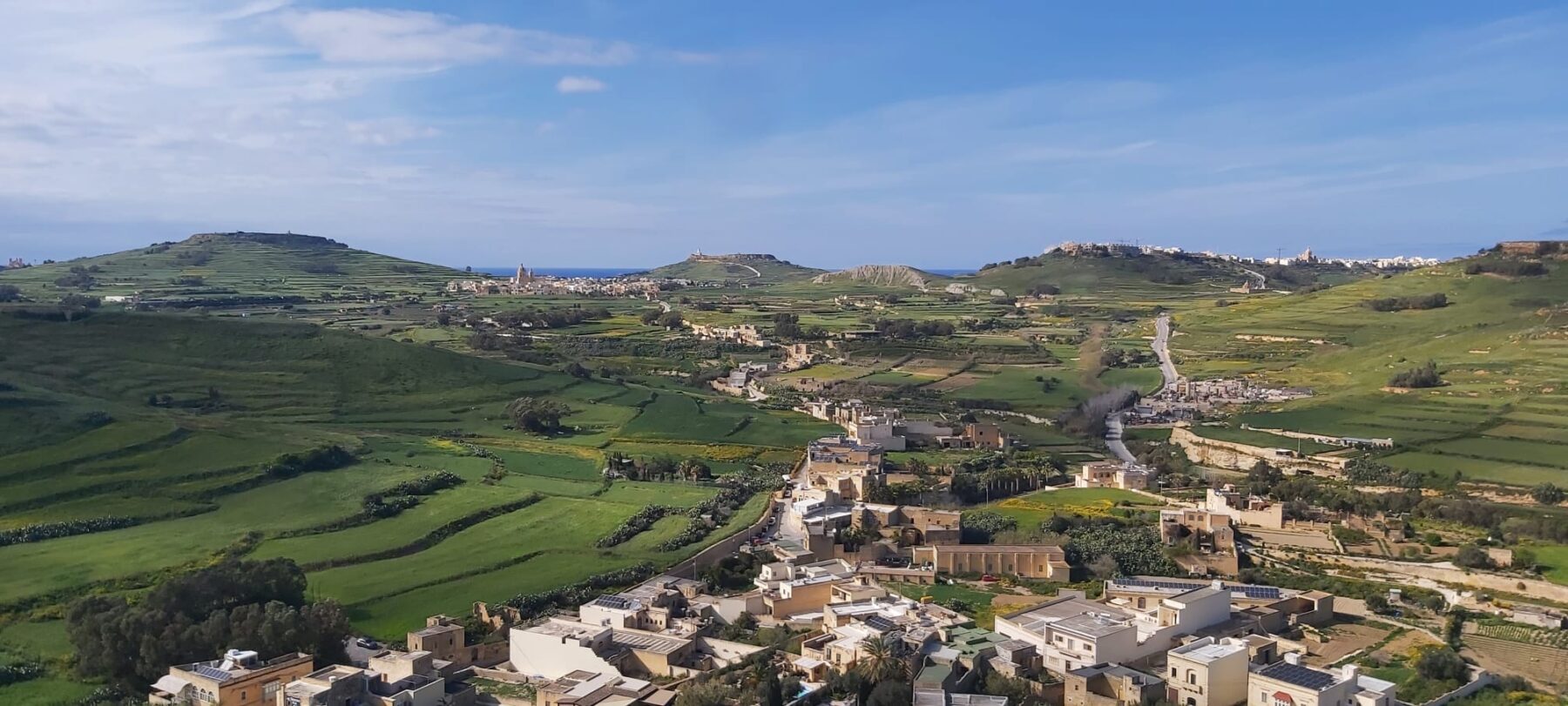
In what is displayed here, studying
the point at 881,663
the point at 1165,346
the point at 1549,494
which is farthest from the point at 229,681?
the point at 1165,346

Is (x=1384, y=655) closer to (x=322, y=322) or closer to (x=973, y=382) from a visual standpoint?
(x=973, y=382)

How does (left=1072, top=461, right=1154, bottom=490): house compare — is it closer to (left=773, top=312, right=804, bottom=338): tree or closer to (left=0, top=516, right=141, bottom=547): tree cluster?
(left=0, top=516, right=141, bottom=547): tree cluster

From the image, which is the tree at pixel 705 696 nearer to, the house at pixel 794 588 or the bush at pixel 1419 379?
the house at pixel 794 588

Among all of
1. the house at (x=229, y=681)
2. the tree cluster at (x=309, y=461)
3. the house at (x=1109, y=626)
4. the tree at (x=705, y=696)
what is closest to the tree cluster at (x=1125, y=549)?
the house at (x=1109, y=626)

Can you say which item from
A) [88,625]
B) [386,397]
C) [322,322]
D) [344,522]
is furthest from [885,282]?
[88,625]

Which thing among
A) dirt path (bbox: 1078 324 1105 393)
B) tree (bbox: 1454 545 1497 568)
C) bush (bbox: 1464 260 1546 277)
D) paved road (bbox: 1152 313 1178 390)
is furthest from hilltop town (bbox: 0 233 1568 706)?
bush (bbox: 1464 260 1546 277)

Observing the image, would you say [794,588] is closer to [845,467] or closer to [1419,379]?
[845,467]
